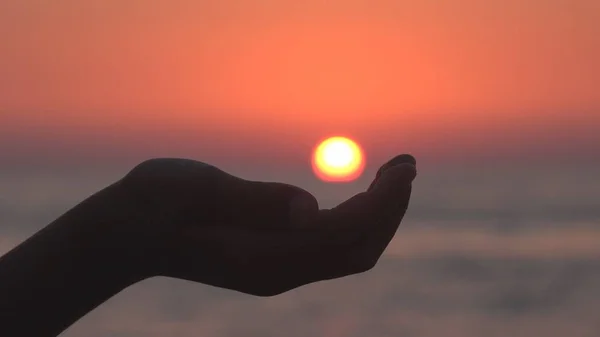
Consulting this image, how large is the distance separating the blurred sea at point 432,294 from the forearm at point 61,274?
18.5ft

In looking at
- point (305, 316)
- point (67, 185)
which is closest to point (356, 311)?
point (305, 316)

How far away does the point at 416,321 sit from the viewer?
279 inches

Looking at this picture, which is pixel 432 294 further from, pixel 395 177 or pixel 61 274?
pixel 61 274

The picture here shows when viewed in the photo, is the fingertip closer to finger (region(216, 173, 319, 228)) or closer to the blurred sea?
finger (region(216, 173, 319, 228))

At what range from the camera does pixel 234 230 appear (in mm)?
1038

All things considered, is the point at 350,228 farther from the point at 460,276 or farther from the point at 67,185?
the point at 67,185

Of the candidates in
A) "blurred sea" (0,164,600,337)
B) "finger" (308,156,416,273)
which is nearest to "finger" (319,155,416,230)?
"finger" (308,156,416,273)

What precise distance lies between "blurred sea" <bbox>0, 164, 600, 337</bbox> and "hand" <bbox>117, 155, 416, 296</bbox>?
5.54 meters

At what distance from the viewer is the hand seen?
970 millimetres

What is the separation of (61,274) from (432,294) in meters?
8.24

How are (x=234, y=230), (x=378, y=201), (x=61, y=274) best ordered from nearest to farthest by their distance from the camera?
1. (x=61, y=274)
2. (x=234, y=230)
3. (x=378, y=201)

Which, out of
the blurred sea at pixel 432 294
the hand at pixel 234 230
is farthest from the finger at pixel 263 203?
the blurred sea at pixel 432 294

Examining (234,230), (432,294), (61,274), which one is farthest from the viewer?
(432,294)

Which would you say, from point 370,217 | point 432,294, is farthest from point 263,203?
point 432,294
